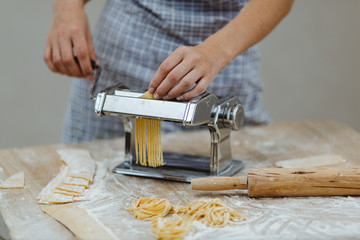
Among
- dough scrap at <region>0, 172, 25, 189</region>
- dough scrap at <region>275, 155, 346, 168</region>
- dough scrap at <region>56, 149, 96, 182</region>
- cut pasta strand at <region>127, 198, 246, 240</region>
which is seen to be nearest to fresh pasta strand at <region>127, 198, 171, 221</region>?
cut pasta strand at <region>127, 198, 246, 240</region>

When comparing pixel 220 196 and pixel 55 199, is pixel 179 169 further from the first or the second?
pixel 55 199

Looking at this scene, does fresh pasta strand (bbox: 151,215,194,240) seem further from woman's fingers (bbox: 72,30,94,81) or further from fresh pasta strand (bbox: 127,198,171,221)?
woman's fingers (bbox: 72,30,94,81)

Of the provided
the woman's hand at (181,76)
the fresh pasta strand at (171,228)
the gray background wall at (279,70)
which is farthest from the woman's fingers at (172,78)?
the gray background wall at (279,70)

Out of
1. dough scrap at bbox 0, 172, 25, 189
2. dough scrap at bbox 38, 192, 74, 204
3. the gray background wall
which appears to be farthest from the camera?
the gray background wall

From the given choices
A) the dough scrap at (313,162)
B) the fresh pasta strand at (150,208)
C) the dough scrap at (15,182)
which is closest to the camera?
the fresh pasta strand at (150,208)

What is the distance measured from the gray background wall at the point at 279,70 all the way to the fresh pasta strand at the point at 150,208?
2.19 m

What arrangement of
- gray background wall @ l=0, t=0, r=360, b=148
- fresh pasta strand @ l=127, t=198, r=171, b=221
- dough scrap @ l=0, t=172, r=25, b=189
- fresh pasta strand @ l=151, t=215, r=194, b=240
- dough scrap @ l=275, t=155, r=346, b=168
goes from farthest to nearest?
1. gray background wall @ l=0, t=0, r=360, b=148
2. dough scrap @ l=275, t=155, r=346, b=168
3. dough scrap @ l=0, t=172, r=25, b=189
4. fresh pasta strand @ l=127, t=198, r=171, b=221
5. fresh pasta strand @ l=151, t=215, r=194, b=240

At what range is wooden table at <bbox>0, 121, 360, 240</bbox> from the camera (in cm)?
119

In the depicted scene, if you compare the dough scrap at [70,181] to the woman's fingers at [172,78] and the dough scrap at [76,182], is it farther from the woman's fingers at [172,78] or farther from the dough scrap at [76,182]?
the woman's fingers at [172,78]

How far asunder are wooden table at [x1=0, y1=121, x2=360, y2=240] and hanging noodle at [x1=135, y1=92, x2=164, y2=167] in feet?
0.21

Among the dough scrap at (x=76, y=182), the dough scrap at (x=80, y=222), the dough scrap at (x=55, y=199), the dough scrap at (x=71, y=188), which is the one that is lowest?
the dough scrap at (x=80, y=222)

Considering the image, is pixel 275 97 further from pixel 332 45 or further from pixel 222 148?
pixel 222 148

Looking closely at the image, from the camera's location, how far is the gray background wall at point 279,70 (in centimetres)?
323

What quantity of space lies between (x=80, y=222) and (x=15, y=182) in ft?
1.18
